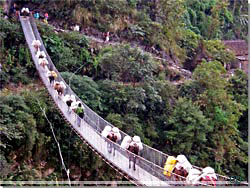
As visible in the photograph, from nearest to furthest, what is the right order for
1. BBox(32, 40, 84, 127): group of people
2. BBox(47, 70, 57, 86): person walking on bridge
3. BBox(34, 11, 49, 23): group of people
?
BBox(32, 40, 84, 127): group of people < BBox(47, 70, 57, 86): person walking on bridge < BBox(34, 11, 49, 23): group of people

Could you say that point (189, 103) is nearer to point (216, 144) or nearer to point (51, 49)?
point (216, 144)

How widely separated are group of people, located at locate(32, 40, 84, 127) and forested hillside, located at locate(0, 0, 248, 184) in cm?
88

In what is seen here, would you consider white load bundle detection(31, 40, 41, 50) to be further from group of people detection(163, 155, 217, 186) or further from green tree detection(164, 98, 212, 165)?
group of people detection(163, 155, 217, 186)

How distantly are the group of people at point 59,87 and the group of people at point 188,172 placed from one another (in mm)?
3212

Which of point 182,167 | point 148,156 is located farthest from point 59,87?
point 182,167

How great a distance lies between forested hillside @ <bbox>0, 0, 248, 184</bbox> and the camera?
34.4ft

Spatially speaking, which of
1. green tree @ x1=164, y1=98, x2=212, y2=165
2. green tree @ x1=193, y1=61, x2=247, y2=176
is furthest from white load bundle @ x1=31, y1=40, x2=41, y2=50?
green tree @ x1=193, y1=61, x2=247, y2=176

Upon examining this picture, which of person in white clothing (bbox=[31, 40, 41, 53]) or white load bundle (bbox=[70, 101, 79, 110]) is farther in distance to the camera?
person in white clothing (bbox=[31, 40, 41, 53])

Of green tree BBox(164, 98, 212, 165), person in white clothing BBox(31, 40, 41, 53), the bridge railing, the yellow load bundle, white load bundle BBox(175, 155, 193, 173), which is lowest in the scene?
green tree BBox(164, 98, 212, 165)

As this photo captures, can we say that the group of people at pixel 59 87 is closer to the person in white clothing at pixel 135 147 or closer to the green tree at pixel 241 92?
the person in white clothing at pixel 135 147

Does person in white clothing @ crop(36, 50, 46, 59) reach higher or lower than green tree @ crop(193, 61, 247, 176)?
higher

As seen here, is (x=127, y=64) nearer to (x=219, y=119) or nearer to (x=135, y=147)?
(x=219, y=119)

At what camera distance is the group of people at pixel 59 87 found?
859 cm

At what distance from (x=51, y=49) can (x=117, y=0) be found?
409 centimetres
